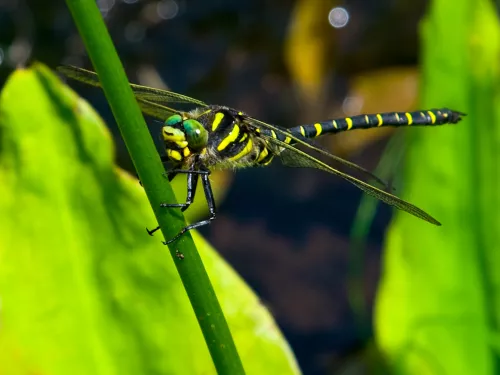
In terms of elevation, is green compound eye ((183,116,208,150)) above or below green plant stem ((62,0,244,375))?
above

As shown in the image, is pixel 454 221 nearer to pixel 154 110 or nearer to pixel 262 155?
pixel 262 155

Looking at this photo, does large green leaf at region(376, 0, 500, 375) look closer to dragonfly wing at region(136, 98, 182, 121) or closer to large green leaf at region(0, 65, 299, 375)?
large green leaf at region(0, 65, 299, 375)

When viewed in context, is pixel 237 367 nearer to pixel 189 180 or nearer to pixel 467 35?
pixel 189 180

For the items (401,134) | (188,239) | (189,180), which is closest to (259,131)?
(189,180)

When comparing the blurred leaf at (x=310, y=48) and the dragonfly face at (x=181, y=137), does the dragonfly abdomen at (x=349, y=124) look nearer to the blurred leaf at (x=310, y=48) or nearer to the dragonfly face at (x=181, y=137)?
the dragonfly face at (x=181, y=137)

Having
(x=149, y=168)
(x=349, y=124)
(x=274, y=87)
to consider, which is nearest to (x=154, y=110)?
(x=349, y=124)

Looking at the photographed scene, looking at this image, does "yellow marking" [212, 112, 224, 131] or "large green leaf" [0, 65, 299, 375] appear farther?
"yellow marking" [212, 112, 224, 131]


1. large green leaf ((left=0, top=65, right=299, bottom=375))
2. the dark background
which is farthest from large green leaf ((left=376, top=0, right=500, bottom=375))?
the dark background
